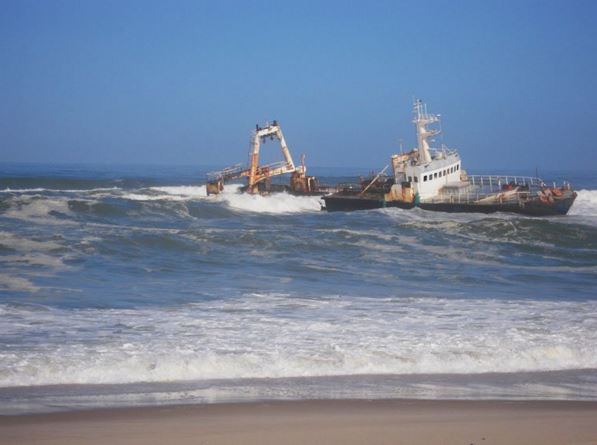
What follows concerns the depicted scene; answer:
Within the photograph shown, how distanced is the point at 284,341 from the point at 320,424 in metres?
2.92

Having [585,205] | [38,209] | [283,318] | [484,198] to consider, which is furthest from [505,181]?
[283,318]

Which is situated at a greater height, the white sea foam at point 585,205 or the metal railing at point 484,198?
the metal railing at point 484,198

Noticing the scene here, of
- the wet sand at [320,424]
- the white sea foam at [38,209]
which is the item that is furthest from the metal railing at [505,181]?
the wet sand at [320,424]

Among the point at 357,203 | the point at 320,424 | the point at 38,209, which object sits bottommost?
the point at 320,424

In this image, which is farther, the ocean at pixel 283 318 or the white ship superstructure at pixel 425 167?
the white ship superstructure at pixel 425 167

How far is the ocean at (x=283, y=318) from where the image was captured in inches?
271

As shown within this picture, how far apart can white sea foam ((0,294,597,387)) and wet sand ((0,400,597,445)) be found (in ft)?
3.95

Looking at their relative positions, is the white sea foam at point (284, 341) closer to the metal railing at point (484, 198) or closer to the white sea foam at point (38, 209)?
the white sea foam at point (38, 209)

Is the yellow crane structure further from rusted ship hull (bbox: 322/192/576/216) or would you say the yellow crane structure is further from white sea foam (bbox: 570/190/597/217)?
white sea foam (bbox: 570/190/597/217)

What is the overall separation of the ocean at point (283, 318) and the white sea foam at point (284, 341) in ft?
0.08

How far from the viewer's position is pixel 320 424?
5.59 m

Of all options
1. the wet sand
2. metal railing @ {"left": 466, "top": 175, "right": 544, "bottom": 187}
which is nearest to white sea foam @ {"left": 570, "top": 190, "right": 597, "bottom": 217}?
metal railing @ {"left": 466, "top": 175, "right": 544, "bottom": 187}

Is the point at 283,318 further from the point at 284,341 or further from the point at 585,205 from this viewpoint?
the point at 585,205

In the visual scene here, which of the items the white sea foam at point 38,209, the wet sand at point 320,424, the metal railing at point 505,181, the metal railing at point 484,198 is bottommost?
the wet sand at point 320,424
